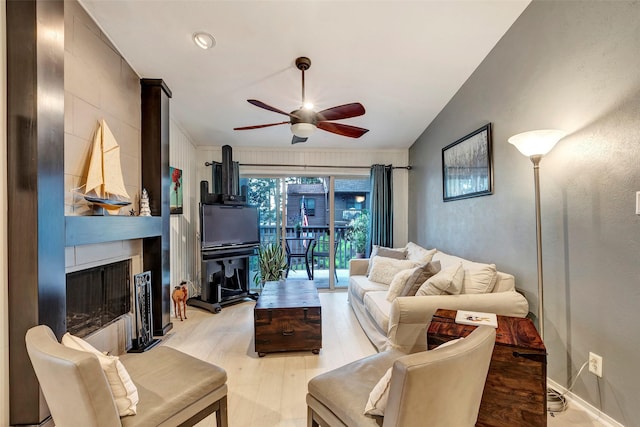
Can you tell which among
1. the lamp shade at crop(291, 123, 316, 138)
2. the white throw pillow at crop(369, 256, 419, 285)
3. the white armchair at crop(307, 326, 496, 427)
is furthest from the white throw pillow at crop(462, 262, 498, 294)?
the lamp shade at crop(291, 123, 316, 138)

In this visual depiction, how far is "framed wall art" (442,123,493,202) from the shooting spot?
2777mm

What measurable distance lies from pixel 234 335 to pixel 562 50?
3621 millimetres

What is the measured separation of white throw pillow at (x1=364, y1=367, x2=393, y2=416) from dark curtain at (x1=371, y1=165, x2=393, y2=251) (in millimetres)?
Answer: 3555

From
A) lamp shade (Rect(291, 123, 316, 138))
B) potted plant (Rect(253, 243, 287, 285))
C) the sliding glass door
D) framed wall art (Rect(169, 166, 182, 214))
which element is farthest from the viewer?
the sliding glass door

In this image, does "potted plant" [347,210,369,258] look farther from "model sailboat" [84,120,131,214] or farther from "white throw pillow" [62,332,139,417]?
"white throw pillow" [62,332,139,417]

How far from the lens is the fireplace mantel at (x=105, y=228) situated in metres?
1.78

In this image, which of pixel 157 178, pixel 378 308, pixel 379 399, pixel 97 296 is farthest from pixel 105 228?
pixel 378 308

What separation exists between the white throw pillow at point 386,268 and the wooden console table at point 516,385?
178 centimetres

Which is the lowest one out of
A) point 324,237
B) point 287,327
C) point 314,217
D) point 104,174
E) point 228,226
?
point 287,327

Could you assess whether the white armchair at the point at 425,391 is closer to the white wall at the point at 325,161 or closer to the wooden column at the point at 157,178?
the wooden column at the point at 157,178

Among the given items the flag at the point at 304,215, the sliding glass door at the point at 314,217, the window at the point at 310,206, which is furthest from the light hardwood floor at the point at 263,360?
the window at the point at 310,206

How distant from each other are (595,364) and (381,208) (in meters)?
3.11

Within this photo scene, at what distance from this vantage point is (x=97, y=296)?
227 cm

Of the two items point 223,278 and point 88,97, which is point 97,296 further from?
point 223,278
